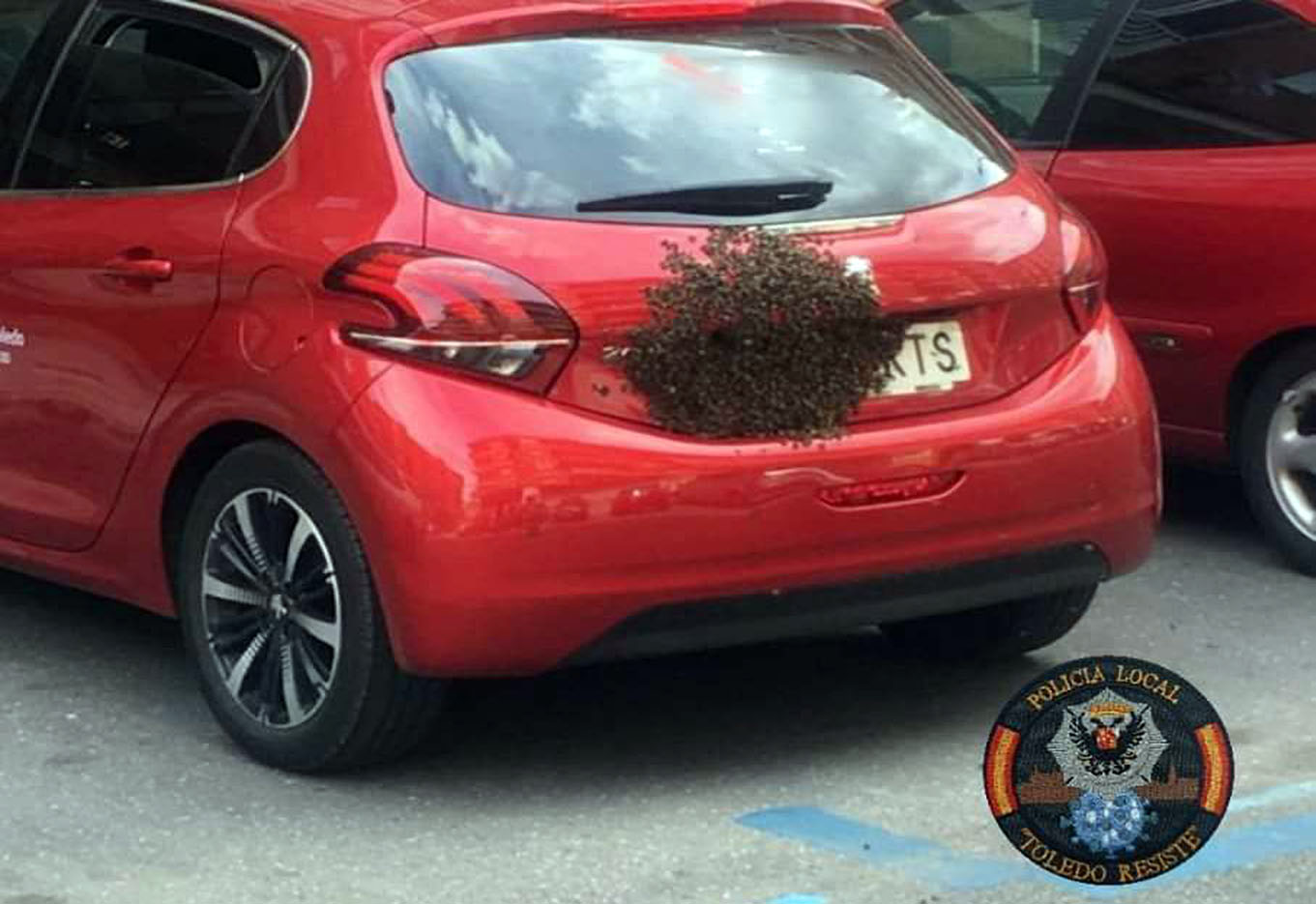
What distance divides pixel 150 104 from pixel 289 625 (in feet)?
3.92

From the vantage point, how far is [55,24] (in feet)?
20.5

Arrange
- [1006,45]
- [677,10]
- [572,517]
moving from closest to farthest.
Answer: [572,517] < [677,10] < [1006,45]

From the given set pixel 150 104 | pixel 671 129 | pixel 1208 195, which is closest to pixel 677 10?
pixel 671 129

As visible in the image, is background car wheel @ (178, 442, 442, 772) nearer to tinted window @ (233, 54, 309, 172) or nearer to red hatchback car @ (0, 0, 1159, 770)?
red hatchback car @ (0, 0, 1159, 770)

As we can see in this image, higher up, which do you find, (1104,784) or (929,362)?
(929,362)

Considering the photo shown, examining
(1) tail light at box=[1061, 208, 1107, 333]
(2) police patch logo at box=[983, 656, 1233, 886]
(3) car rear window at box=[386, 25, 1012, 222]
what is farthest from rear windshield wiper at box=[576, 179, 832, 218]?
(2) police patch logo at box=[983, 656, 1233, 886]

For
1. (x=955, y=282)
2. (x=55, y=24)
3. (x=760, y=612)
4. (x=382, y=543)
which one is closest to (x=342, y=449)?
(x=382, y=543)

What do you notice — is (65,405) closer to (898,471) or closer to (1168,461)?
(898,471)

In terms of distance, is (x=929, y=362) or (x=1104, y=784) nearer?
(x=1104, y=784)

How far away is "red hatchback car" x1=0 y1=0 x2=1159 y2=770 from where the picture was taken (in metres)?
5.05

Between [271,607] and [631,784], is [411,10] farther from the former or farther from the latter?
[631,784]

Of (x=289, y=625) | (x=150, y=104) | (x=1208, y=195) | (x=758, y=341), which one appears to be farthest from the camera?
(x=1208, y=195)

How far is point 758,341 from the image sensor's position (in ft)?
17.0

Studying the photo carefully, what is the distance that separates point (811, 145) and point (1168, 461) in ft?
8.35
